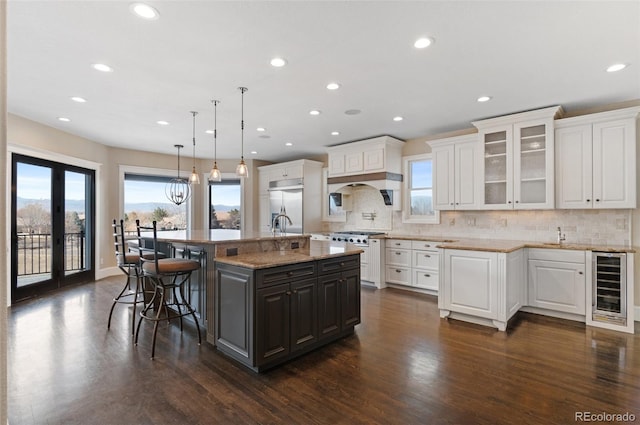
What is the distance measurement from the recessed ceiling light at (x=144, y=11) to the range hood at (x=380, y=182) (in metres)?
4.04

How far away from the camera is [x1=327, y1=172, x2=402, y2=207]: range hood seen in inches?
218

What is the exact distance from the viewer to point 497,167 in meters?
4.57

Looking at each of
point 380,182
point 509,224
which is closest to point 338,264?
point 380,182

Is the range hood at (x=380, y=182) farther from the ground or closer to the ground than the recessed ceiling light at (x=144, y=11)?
closer to the ground

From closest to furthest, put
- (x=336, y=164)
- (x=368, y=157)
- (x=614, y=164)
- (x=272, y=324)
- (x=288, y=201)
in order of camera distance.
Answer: (x=272, y=324)
(x=614, y=164)
(x=368, y=157)
(x=336, y=164)
(x=288, y=201)

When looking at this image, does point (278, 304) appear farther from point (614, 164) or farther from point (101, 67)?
point (614, 164)

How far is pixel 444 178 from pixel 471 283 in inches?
73.4

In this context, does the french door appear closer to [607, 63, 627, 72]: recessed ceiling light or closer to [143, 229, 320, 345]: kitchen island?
[143, 229, 320, 345]: kitchen island

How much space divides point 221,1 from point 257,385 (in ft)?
8.92

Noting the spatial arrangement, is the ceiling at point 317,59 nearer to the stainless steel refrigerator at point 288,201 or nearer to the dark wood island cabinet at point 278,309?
the dark wood island cabinet at point 278,309

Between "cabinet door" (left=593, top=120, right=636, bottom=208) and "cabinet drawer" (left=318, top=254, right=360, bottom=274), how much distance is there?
305 cm

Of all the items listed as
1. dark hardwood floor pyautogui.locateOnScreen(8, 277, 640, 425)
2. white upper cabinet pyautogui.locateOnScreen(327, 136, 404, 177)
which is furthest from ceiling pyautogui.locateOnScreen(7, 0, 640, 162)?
dark hardwood floor pyautogui.locateOnScreen(8, 277, 640, 425)

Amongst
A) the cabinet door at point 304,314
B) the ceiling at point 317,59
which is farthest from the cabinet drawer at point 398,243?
the cabinet door at point 304,314

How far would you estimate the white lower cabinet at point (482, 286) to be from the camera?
11.7 feet
